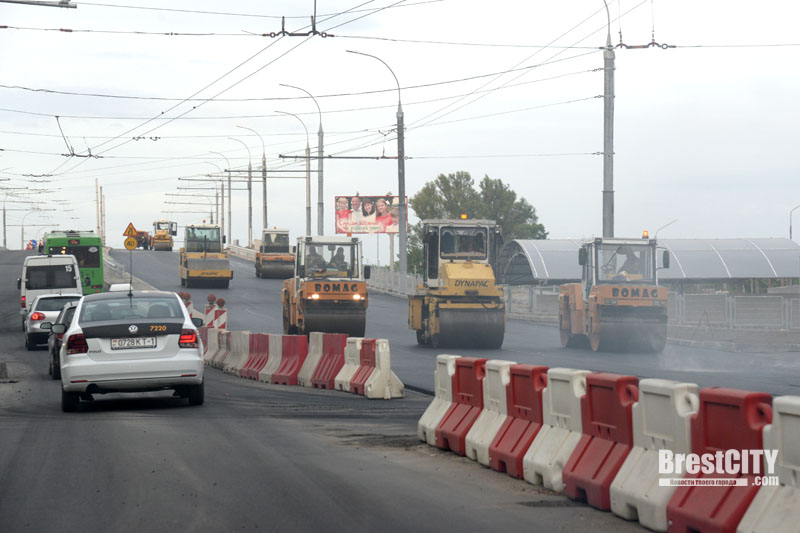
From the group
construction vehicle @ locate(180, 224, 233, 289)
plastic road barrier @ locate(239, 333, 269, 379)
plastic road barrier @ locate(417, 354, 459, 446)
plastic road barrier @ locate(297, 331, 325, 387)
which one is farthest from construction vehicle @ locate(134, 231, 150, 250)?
plastic road barrier @ locate(417, 354, 459, 446)

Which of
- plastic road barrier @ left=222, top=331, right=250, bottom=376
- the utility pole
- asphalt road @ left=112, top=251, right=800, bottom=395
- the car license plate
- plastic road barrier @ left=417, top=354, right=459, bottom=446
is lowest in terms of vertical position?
asphalt road @ left=112, top=251, right=800, bottom=395

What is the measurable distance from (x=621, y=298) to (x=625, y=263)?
1.37 m

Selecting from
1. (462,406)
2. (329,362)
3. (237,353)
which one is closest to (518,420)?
(462,406)

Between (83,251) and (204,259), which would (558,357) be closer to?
(83,251)

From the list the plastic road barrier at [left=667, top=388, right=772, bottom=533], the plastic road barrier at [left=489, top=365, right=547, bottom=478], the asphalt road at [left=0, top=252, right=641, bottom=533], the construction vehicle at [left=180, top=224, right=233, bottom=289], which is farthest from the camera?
the construction vehicle at [left=180, top=224, right=233, bottom=289]

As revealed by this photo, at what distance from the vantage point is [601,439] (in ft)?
25.2

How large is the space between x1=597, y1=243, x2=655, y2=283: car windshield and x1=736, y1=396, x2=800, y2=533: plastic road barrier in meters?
20.7

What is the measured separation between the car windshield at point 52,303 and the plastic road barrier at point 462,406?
21337 mm

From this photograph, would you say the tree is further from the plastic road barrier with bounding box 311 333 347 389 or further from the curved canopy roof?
the plastic road barrier with bounding box 311 333 347 389

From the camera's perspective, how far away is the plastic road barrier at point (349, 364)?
54.0ft

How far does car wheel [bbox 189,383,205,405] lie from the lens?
14218 millimetres

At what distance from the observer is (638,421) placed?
7.16 metres

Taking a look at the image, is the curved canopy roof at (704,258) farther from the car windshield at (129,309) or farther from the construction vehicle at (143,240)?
the construction vehicle at (143,240)

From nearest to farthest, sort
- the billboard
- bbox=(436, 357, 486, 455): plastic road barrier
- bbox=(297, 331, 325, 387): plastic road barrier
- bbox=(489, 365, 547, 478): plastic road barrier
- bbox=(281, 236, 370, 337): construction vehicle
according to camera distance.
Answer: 1. bbox=(489, 365, 547, 478): plastic road barrier
2. bbox=(436, 357, 486, 455): plastic road barrier
3. bbox=(297, 331, 325, 387): plastic road barrier
4. bbox=(281, 236, 370, 337): construction vehicle
5. the billboard
